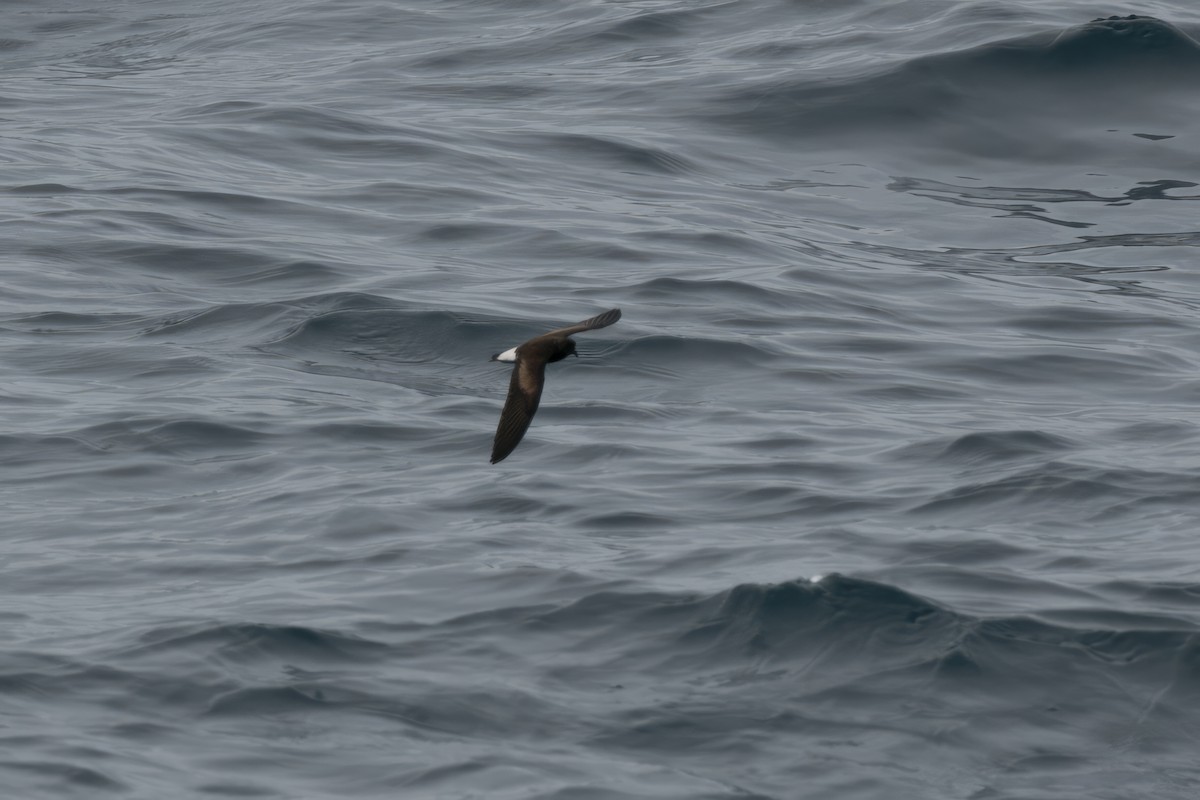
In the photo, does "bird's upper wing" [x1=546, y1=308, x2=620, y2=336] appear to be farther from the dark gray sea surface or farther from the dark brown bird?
the dark gray sea surface

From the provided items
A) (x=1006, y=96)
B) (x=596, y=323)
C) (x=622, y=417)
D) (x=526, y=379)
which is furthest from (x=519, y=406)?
(x=1006, y=96)

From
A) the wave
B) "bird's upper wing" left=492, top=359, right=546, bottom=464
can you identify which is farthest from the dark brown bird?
the wave

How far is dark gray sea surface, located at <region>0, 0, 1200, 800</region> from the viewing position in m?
6.51

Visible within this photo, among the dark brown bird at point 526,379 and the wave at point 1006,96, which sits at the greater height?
the dark brown bird at point 526,379

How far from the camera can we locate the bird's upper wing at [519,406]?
743cm

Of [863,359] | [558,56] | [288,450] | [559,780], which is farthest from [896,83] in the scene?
[559,780]

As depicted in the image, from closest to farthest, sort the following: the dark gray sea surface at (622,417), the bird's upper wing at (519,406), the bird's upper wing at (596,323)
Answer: the dark gray sea surface at (622,417) < the bird's upper wing at (519,406) < the bird's upper wing at (596,323)

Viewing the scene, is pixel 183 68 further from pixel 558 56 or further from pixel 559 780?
pixel 559 780

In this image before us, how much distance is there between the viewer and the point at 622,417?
33.4ft

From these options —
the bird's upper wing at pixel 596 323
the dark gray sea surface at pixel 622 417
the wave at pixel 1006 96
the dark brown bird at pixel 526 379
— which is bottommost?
the dark gray sea surface at pixel 622 417

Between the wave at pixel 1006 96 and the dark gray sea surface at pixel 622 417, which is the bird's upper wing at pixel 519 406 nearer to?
the dark gray sea surface at pixel 622 417

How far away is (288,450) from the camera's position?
368 inches

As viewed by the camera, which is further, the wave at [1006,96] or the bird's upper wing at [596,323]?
the wave at [1006,96]

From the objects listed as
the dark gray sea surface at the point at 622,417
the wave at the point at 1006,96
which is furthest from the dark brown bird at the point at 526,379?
the wave at the point at 1006,96
